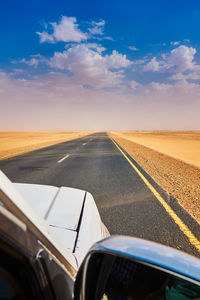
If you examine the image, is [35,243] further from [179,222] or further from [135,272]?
Answer: [179,222]

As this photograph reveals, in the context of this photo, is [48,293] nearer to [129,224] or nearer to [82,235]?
[82,235]

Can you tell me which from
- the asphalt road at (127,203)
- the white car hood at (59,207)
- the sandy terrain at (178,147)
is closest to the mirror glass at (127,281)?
the white car hood at (59,207)

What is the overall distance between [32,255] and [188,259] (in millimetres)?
720

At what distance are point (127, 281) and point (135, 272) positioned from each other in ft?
0.25

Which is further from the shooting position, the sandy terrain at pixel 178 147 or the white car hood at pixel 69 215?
the sandy terrain at pixel 178 147

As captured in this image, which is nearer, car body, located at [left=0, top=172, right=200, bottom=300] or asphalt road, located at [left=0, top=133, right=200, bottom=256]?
car body, located at [left=0, top=172, right=200, bottom=300]

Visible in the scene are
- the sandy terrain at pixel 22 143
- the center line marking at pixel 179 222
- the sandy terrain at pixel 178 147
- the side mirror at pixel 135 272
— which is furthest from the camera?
the sandy terrain at pixel 22 143

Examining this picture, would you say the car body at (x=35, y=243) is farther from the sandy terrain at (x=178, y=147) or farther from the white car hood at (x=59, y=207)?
the sandy terrain at (x=178, y=147)

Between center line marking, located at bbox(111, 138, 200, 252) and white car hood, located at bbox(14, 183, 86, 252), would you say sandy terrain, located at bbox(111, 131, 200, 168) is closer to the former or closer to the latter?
center line marking, located at bbox(111, 138, 200, 252)

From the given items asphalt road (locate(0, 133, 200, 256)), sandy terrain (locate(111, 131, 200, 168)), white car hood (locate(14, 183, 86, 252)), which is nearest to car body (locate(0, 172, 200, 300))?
white car hood (locate(14, 183, 86, 252))

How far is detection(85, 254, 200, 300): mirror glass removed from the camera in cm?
89

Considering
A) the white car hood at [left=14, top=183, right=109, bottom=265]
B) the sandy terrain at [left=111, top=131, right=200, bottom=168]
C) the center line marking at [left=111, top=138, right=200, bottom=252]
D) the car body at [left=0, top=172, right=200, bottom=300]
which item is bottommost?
the center line marking at [left=111, top=138, right=200, bottom=252]

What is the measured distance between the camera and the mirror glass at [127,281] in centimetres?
89

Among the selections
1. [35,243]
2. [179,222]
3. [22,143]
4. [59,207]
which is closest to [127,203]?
[179,222]
